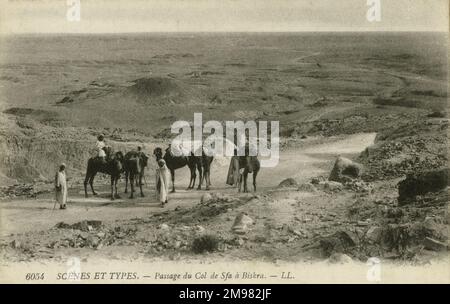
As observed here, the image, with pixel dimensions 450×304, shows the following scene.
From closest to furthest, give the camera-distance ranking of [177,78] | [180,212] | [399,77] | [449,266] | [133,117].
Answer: [449,266] < [180,212] < [399,77] < [133,117] < [177,78]

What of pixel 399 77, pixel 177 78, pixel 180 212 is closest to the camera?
pixel 180 212

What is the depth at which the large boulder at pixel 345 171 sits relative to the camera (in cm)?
1354

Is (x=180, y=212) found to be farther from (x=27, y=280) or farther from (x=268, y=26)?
(x=268, y=26)

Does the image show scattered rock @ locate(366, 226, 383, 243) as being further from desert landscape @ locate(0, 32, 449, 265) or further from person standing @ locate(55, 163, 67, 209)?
person standing @ locate(55, 163, 67, 209)

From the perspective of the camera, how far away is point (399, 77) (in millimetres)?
21094

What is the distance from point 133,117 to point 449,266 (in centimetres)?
1479

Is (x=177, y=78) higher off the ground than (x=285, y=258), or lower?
higher

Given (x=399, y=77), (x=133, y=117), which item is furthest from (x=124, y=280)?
(x=399, y=77)

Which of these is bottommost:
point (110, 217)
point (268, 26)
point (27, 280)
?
point (27, 280)

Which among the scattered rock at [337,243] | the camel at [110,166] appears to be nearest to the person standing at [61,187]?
the camel at [110,166]

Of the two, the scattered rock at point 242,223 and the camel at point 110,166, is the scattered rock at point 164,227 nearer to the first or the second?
the scattered rock at point 242,223

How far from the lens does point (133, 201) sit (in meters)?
13.7

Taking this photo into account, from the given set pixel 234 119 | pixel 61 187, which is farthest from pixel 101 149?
pixel 234 119

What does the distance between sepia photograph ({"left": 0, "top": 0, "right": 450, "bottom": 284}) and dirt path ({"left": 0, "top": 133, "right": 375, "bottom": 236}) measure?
0.06m
